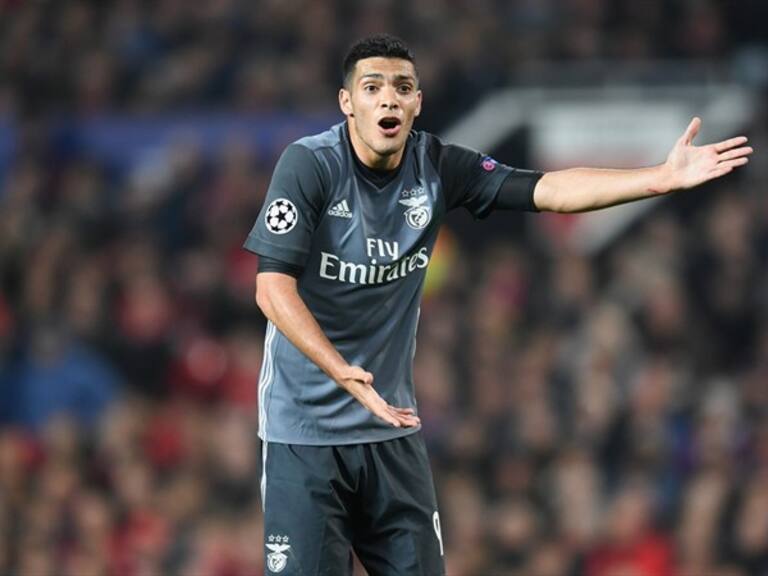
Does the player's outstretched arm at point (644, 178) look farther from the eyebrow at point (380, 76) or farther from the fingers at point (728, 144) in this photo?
the eyebrow at point (380, 76)

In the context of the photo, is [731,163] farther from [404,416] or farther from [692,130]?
[404,416]

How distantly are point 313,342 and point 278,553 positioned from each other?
74 cm

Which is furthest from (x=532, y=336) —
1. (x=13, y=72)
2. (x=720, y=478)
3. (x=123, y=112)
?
(x=13, y=72)

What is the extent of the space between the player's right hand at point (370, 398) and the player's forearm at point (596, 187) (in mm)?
922

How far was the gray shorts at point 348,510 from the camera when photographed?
5207 mm

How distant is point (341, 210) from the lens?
→ 5199 millimetres

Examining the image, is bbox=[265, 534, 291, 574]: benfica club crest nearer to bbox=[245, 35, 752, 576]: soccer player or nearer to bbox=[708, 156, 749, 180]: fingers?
bbox=[245, 35, 752, 576]: soccer player

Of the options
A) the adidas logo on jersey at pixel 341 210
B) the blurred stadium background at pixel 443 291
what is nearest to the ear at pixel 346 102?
the adidas logo on jersey at pixel 341 210

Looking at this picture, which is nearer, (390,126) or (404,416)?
(404,416)

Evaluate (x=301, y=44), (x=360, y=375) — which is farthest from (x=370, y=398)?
(x=301, y=44)

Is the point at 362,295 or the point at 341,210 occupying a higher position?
the point at 341,210

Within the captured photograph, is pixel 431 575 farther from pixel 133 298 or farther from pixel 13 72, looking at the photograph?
pixel 13 72

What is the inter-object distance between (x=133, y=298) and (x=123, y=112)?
2.02 meters

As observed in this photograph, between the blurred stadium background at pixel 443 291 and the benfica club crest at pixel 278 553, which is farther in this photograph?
the blurred stadium background at pixel 443 291
